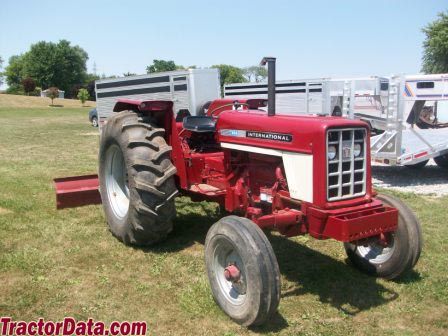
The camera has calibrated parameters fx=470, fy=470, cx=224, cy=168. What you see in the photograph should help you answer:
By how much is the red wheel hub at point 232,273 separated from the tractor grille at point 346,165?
0.93 metres

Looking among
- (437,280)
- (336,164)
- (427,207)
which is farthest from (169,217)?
(427,207)

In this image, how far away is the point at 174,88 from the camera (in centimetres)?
1277

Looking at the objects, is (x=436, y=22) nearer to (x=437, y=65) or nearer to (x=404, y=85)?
(x=437, y=65)

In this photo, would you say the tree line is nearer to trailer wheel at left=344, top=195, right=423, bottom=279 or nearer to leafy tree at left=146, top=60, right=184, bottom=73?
leafy tree at left=146, top=60, right=184, bottom=73

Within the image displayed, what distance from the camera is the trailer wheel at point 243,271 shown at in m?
3.35

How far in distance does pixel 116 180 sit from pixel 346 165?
300 centimetres

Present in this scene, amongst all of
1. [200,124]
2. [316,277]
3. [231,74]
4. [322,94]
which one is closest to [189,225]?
[200,124]

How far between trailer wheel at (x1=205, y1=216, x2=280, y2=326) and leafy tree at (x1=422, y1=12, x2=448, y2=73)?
37.0 m

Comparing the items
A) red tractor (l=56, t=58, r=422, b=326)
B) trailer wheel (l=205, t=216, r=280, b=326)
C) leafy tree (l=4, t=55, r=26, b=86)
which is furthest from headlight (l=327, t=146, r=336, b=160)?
leafy tree (l=4, t=55, r=26, b=86)

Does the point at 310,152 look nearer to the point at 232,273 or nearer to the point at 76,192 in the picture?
the point at 232,273

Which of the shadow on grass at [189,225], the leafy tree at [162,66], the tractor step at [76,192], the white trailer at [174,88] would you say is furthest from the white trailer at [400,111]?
the leafy tree at [162,66]

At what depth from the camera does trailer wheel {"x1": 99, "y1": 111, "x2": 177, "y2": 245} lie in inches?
183

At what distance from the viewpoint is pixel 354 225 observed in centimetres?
359

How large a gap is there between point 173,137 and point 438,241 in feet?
11.0
